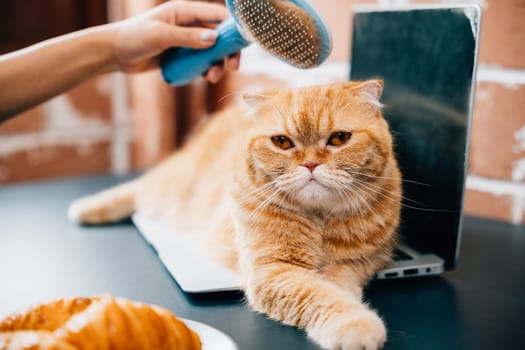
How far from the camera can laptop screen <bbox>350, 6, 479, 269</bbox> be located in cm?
96

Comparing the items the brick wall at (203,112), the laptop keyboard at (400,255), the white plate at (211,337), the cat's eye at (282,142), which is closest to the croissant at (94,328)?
the white plate at (211,337)

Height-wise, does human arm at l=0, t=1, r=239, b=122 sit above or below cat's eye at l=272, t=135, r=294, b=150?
above

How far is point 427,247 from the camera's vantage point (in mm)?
1046

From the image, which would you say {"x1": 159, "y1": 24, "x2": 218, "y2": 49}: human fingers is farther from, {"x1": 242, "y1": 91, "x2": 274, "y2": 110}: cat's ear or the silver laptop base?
the silver laptop base

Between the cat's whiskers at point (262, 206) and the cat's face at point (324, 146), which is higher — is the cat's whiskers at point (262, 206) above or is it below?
below

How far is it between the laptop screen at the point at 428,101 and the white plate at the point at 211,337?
1.50ft

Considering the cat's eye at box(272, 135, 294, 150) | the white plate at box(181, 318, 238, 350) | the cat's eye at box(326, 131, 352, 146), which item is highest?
the cat's eye at box(326, 131, 352, 146)

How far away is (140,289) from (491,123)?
2.77 ft

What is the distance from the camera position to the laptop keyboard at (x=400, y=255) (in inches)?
40.2

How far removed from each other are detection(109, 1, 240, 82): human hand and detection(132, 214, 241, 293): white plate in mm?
339

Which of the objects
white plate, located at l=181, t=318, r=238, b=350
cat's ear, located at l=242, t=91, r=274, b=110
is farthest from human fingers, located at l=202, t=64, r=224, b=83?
white plate, located at l=181, t=318, r=238, b=350

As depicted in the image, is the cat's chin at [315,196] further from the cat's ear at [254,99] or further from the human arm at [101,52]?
the human arm at [101,52]

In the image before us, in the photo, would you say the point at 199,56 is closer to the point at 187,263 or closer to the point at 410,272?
the point at 187,263

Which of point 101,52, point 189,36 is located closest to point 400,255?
point 189,36
